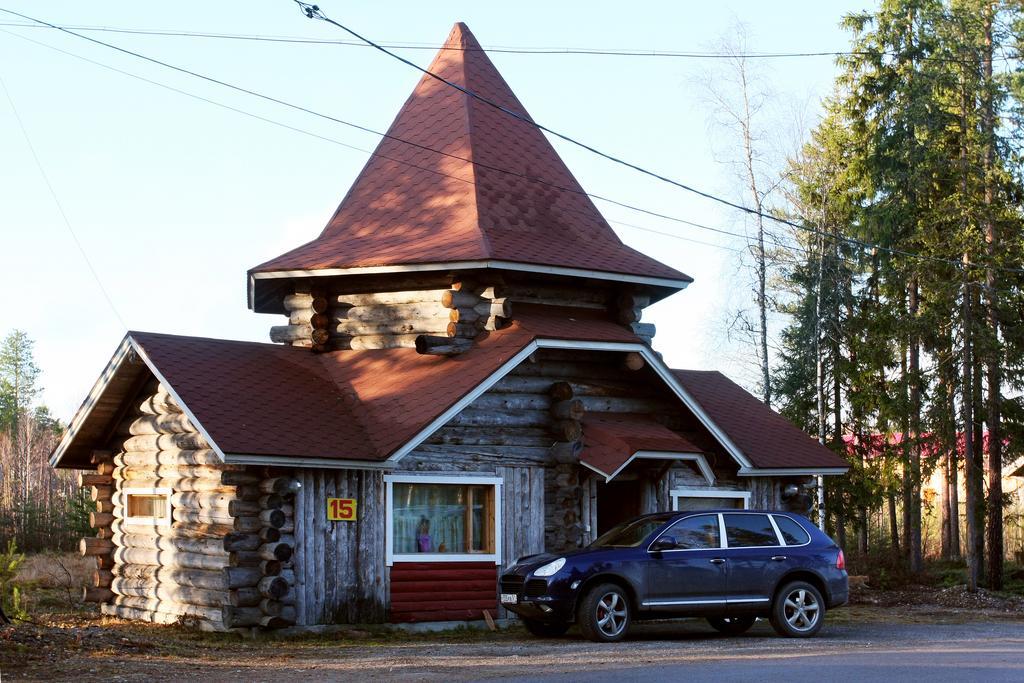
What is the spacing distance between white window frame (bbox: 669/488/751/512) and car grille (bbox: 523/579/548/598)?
5.26 m

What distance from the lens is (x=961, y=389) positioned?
31.3 m

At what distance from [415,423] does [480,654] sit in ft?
14.3

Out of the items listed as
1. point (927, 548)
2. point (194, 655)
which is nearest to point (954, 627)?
point (194, 655)

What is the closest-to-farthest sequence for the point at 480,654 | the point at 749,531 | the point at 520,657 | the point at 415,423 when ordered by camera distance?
the point at 520,657 → the point at 480,654 → the point at 749,531 → the point at 415,423

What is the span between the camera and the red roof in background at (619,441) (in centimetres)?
1925

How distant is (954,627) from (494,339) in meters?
8.59

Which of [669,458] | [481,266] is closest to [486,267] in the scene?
[481,266]

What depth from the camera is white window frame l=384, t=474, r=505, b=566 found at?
60.8 ft

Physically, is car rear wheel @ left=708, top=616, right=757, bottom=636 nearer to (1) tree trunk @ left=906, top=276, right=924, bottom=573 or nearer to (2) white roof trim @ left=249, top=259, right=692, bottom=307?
(2) white roof trim @ left=249, top=259, right=692, bottom=307

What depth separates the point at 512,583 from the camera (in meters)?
17.0

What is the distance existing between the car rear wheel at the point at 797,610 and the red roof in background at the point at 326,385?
15.8ft

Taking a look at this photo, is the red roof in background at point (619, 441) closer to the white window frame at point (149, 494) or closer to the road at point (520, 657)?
the road at point (520, 657)

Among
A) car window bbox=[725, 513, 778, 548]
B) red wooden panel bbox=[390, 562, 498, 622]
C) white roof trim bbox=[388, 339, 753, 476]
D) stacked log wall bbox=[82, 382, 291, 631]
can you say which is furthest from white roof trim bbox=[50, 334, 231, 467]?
car window bbox=[725, 513, 778, 548]

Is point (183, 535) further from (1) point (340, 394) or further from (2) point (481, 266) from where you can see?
(2) point (481, 266)
